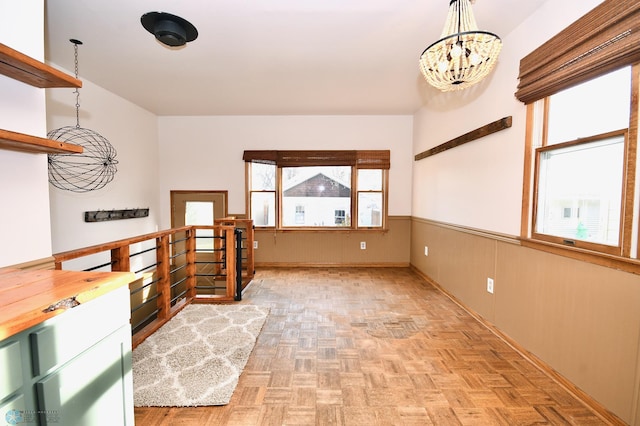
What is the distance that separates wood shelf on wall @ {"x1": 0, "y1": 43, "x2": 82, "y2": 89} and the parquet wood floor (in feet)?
6.03

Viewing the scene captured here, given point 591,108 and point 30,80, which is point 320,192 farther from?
point 30,80

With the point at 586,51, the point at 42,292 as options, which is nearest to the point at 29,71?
the point at 42,292

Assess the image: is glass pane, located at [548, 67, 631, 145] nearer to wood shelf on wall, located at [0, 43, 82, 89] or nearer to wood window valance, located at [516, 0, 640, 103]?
wood window valance, located at [516, 0, 640, 103]

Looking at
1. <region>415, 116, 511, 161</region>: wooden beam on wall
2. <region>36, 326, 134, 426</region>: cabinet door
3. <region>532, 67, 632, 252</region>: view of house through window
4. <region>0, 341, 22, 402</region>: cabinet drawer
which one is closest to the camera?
<region>0, 341, 22, 402</region>: cabinet drawer

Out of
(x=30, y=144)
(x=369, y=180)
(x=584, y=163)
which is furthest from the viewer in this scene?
(x=369, y=180)

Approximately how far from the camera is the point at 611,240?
1568 mm

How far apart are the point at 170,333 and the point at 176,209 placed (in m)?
3.19

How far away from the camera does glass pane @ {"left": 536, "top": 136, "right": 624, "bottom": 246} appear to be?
5.13 feet

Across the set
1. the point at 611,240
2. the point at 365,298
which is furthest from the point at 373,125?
the point at 611,240

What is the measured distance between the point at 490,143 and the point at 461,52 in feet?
5.02

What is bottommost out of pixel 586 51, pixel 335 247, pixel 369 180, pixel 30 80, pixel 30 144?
pixel 335 247

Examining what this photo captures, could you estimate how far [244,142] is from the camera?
4895 millimetres

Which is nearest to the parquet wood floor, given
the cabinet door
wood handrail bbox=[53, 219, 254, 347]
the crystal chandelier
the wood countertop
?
the cabinet door

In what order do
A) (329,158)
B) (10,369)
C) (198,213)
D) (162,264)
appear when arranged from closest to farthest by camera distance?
(10,369) < (162,264) < (329,158) < (198,213)
